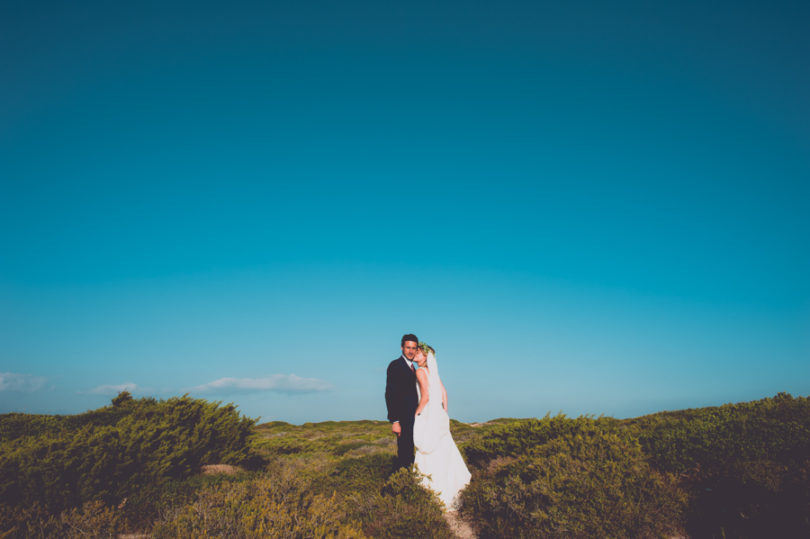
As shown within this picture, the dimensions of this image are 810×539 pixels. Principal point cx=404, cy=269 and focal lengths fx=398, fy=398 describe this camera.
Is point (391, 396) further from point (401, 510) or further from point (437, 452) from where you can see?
point (401, 510)

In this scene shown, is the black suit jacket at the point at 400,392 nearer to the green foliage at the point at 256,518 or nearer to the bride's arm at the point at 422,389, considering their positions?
the bride's arm at the point at 422,389

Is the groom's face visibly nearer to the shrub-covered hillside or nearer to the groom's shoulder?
the groom's shoulder

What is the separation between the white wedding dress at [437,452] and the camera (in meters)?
7.51

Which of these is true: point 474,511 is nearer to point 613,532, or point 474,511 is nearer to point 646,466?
point 613,532

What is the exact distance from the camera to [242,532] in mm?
4176

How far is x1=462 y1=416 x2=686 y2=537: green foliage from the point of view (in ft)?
18.6

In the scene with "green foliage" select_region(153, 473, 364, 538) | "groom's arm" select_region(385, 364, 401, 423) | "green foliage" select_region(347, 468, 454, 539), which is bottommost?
"green foliage" select_region(347, 468, 454, 539)

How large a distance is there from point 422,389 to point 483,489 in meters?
2.01

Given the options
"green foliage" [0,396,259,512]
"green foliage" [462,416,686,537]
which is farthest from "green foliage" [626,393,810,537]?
"green foliage" [0,396,259,512]

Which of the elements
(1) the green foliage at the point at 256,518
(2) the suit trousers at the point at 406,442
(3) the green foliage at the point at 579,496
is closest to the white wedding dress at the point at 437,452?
(2) the suit trousers at the point at 406,442

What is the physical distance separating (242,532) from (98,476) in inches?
173

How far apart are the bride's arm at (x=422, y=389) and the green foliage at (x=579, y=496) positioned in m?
1.74

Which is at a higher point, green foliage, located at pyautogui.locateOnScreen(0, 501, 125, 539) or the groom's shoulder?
the groom's shoulder

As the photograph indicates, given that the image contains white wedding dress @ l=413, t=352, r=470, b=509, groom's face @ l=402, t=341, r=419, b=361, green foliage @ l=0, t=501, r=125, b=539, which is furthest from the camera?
groom's face @ l=402, t=341, r=419, b=361
